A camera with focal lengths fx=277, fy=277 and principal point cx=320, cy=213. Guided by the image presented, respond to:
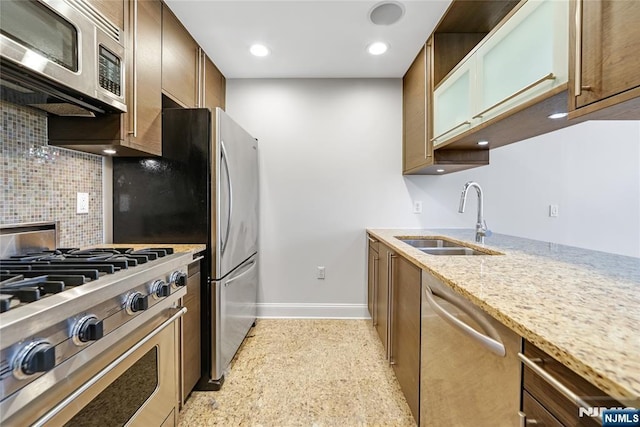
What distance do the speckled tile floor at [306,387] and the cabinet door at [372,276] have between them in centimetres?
24

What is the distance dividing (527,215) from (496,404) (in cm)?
240

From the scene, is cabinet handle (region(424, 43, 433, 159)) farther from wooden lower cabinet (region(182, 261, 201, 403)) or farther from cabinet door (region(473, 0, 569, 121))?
wooden lower cabinet (region(182, 261, 201, 403))

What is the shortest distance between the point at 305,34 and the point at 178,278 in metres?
1.82

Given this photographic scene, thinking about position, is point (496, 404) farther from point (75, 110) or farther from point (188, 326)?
point (75, 110)

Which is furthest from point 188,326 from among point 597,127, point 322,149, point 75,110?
point 597,127

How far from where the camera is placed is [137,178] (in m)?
1.70

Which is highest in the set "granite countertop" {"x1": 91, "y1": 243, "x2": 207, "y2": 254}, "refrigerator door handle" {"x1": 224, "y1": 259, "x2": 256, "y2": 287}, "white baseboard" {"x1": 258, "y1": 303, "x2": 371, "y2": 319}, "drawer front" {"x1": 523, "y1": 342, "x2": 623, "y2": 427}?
"granite countertop" {"x1": 91, "y1": 243, "x2": 207, "y2": 254}

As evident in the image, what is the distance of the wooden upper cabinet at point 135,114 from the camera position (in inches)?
53.3

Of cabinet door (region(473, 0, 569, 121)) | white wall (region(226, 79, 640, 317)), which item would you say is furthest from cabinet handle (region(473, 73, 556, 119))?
white wall (region(226, 79, 640, 317))

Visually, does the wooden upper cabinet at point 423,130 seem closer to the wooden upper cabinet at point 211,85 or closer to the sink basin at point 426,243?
the sink basin at point 426,243

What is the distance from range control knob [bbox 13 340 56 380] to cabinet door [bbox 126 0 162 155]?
1049mm

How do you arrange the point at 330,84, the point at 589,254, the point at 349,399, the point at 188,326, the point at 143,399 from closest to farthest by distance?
the point at 143,399 < the point at 589,254 < the point at 188,326 < the point at 349,399 < the point at 330,84

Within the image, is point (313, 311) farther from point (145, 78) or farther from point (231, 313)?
point (145, 78)

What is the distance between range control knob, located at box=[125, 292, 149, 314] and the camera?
0.95 m
